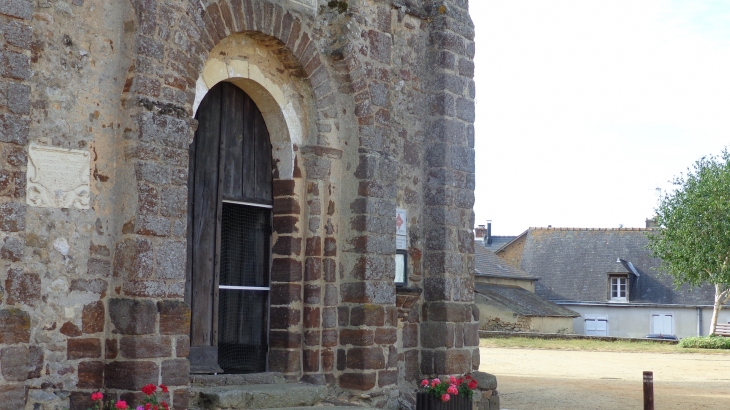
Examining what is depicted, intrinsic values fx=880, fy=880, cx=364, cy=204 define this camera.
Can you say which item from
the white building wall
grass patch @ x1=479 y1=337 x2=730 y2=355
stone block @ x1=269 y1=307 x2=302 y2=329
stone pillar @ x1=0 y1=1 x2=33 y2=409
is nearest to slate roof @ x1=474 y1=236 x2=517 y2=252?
the white building wall

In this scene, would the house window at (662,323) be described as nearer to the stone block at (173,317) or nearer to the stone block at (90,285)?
the stone block at (173,317)

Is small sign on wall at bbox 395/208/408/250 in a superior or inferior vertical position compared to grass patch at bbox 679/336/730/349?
Answer: superior

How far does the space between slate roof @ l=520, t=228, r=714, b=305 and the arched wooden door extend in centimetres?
3776

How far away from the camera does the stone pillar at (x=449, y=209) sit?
9492 millimetres

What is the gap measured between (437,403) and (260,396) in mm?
2194

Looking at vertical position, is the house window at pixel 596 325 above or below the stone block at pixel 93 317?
below

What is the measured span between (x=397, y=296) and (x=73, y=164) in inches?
152

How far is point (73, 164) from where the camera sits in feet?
20.9

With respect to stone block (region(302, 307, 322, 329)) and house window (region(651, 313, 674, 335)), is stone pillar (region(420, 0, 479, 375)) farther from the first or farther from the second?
house window (region(651, 313, 674, 335))

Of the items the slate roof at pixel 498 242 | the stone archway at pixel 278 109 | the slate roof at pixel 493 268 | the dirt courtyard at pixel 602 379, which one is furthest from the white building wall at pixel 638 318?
the stone archway at pixel 278 109

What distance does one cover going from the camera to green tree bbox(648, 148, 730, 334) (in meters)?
31.0

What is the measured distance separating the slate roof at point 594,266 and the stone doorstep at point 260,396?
1492 inches

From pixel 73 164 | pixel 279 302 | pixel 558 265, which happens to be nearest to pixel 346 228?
pixel 279 302

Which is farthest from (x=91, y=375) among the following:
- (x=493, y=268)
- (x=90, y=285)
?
(x=493, y=268)
